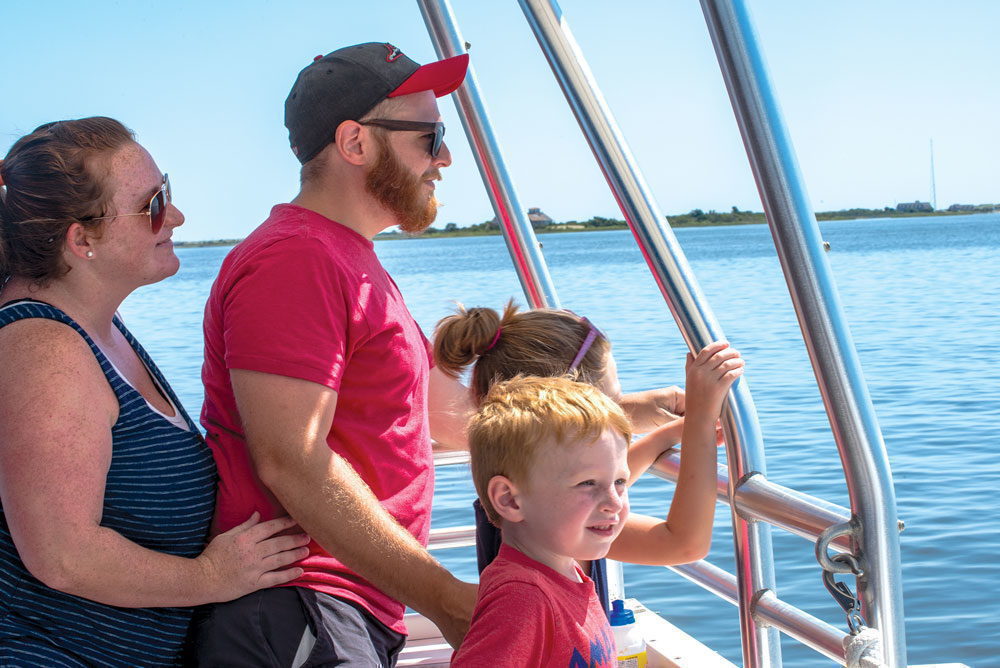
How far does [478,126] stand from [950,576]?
5070 mm

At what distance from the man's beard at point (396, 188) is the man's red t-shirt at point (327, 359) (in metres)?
0.09

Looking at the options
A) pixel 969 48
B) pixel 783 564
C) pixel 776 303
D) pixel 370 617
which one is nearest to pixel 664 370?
pixel 783 564

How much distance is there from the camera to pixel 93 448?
1.45 meters

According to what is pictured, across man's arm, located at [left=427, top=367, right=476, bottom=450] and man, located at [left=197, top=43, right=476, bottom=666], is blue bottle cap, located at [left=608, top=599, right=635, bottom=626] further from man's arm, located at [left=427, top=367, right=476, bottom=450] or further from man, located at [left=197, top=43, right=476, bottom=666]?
man, located at [left=197, top=43, right=476, bottom=666]

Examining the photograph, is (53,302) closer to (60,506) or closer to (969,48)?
(60,506)

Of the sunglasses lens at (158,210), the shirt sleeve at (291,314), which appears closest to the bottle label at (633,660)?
the shirt sleeve at (291,314)

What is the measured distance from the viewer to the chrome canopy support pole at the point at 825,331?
145 cm

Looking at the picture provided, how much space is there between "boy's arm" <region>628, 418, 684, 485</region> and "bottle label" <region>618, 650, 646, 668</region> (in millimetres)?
341

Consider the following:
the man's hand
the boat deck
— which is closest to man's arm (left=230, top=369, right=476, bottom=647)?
the man's hand

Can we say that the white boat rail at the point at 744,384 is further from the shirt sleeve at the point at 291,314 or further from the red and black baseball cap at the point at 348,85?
the shirt sleeve at the point at 291,314

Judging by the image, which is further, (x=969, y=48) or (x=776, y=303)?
(x=969, y=48)

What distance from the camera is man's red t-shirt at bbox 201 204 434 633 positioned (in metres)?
1.57

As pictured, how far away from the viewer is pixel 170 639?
159 centimetres

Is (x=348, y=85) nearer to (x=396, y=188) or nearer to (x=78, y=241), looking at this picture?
(x=396, y=188)
